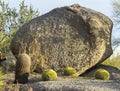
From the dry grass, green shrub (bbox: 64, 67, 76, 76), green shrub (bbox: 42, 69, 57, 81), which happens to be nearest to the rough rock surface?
green shrub (bbox: 64, 67, 76, 76)

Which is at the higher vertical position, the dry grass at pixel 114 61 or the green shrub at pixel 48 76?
the green shrub at pixel 48 76

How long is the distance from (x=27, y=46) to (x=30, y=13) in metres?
10.2

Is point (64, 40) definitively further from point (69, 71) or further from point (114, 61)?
point (114, 61)

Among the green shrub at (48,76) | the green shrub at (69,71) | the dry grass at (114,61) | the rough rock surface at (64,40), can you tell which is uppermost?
the rough rock surface at (64,40)

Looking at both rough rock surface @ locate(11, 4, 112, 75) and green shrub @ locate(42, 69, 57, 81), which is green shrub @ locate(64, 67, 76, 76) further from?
green shrub @ locate(42, 69, 57, 81)

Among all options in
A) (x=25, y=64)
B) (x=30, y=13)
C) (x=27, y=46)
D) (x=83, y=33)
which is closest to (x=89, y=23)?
(x=83, y=33)

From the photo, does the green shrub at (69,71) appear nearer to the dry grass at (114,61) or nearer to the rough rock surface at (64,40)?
the rough rock surface at (64,40)

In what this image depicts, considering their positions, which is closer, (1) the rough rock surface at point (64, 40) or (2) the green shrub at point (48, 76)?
(2) the green shrub at point (48, 76)

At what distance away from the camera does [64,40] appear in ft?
58.3

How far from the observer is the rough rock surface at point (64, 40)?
17484 millimetres

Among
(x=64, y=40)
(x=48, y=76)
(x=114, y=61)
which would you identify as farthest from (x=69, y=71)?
(x=114, y=61)

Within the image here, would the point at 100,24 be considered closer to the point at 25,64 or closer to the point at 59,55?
the point at 59,55

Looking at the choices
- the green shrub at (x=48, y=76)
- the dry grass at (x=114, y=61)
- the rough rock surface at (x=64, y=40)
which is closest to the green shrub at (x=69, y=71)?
the rough rock surface at (x=64, y=40)

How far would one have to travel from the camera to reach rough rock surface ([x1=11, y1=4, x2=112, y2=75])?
17.5 metres
